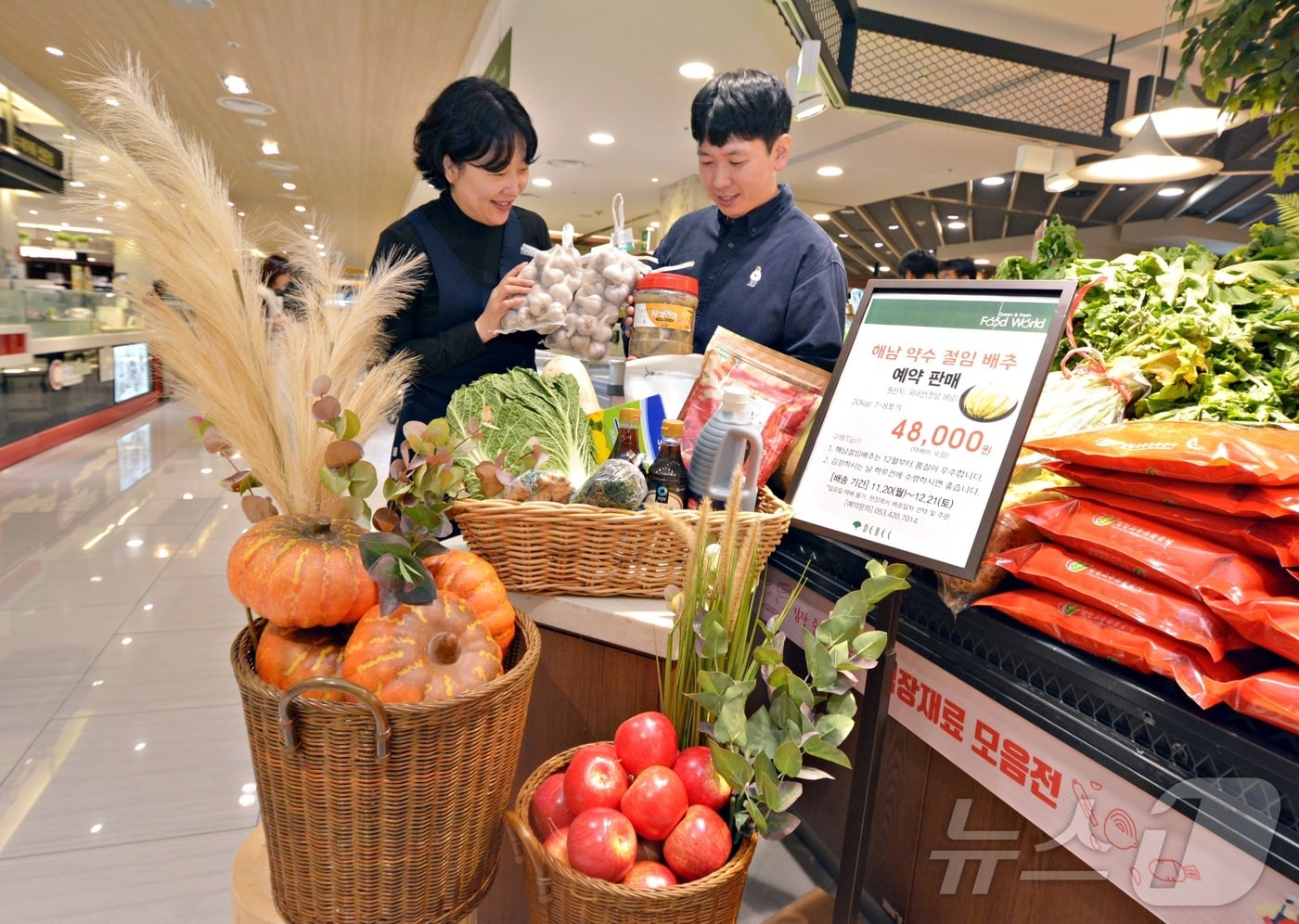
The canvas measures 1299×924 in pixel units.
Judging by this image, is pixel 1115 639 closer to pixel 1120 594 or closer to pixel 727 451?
pixel 1120 594

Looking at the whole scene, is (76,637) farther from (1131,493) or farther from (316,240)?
(1131,493)

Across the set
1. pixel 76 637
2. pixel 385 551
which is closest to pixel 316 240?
pixel 385 551

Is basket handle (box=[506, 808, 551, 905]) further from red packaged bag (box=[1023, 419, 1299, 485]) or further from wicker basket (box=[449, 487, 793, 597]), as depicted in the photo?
red packaged bag (box=[1023, 419, 1299, 485])

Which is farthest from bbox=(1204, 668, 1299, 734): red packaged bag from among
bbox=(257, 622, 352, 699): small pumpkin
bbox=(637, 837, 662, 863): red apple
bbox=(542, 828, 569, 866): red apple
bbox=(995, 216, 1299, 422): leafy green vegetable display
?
bbox=(257, 622, 352, 699): small pumpkin

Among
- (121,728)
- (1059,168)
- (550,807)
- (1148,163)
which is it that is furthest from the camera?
(1059,168)

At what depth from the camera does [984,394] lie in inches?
37.9

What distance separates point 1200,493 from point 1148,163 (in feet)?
9.97

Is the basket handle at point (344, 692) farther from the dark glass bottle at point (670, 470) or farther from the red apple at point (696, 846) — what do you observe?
the dark glass bottle at point (670, 470)

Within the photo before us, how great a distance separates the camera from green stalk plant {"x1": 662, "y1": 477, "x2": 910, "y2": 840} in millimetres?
878

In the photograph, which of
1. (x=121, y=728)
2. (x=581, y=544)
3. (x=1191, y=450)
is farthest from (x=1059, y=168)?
(x=121, y=728)

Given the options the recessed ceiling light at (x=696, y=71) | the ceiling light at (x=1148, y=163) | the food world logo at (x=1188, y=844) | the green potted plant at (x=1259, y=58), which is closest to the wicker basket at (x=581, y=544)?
the food world logo at (x=1188, y=844)

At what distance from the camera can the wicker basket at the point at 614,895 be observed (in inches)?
34.4

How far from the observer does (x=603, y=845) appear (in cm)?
89

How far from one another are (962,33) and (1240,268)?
8.20 feet
